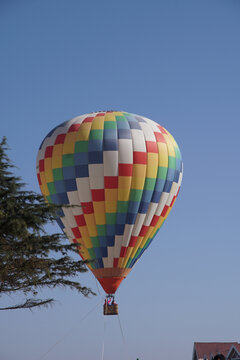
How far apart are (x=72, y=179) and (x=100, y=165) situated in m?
1.76

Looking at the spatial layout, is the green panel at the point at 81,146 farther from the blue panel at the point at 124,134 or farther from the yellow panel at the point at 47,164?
the blue panel at the point at 124,134

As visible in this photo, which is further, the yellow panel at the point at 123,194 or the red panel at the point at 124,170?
the red panel at the point at 124,170

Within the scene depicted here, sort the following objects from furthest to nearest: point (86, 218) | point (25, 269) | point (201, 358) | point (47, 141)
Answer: point (201, 358), point (47, 141), point (86, 218), point (25, 269)

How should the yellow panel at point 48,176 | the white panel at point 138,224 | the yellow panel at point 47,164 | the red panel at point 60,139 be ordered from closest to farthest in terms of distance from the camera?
the white panel at point 138,224 → the yellow panel at point 48,176 → the yellow panel at point 47,164 → the red panel at point 60,139

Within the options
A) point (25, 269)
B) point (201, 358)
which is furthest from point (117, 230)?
point (201, 358)

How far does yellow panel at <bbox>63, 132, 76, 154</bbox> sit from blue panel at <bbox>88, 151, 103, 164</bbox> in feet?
3.80

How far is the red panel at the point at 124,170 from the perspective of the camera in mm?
38062

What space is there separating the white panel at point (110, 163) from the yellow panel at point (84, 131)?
1.65 metres

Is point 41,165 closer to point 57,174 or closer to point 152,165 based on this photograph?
point 57,174

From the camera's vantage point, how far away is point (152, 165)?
126 feet

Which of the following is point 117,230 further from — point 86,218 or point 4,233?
point 4,233

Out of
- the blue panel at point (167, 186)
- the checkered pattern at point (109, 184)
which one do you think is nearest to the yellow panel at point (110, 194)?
the checkered pattern at point (109, 184)

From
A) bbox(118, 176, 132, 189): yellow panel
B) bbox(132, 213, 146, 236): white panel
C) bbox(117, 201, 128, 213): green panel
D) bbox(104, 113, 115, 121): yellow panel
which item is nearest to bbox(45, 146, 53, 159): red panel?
bbox(104, 113, 115, 121): yellow panel

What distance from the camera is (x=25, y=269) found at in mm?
23953
